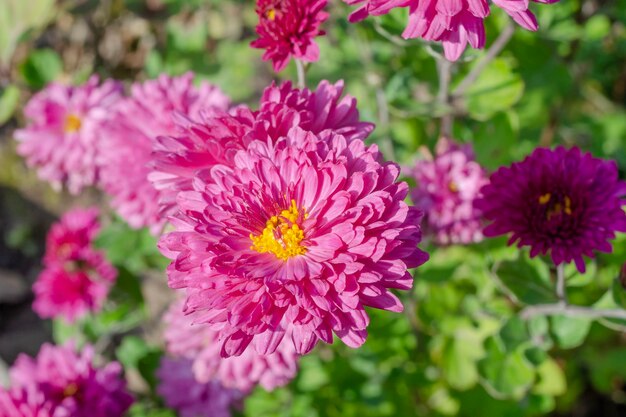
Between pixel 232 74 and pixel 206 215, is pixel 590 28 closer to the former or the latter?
pixel 232 74

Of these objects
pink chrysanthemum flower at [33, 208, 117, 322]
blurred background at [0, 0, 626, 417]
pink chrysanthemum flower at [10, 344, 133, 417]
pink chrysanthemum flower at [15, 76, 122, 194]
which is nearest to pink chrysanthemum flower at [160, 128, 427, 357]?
blurred background at [0, 0, 626, 417]

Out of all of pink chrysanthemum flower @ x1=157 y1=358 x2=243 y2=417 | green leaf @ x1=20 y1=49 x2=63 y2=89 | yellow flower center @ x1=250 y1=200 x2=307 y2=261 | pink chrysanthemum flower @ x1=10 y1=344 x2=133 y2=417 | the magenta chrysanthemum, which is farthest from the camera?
green leaf @ x1=20 y1=49 x2=63 y2=89

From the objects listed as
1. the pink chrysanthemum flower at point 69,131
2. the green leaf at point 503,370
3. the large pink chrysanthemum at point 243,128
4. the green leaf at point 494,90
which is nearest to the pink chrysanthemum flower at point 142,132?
the pink chrysanthemum flower at point 69,131

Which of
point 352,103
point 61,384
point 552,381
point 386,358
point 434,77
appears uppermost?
point 352,103

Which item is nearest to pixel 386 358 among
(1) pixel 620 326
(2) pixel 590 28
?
(1) pixel 620 326

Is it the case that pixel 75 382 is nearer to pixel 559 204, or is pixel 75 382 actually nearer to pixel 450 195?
pixel 450 195

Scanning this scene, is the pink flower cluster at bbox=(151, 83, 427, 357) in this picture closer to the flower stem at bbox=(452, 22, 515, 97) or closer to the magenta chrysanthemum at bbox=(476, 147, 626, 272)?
the magenta chrysanthemum at bbox=(476, 147, 626, 272)
